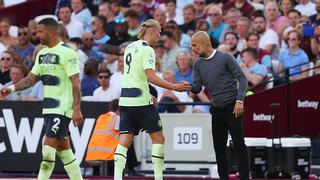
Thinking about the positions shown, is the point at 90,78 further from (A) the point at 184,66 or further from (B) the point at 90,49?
(A) the point at 184,66

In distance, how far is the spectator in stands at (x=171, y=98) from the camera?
61.9 ft

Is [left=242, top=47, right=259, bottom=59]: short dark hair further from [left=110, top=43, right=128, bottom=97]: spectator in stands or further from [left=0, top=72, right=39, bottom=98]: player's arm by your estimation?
[left=0, top=72, right=39, bottom=98]: player's arm

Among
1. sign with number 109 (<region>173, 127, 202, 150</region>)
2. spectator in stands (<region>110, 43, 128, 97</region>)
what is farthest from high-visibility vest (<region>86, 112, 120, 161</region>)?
spectator in stands (<region>110, 43, 128, 97</region>)

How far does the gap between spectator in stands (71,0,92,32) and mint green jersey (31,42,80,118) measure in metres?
9.15

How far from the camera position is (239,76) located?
13703 millimetres

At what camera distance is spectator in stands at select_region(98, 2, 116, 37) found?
21703 mm

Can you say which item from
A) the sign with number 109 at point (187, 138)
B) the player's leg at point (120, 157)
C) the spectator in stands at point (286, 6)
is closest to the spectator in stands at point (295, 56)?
the spectator in stands at point (286, 6)

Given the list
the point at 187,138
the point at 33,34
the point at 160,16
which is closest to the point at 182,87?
the point at 187,138

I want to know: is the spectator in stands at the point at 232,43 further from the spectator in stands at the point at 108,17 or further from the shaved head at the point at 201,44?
the shaved head at the point at 201,44

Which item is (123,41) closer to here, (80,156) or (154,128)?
(80,156)

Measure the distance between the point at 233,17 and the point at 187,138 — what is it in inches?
128

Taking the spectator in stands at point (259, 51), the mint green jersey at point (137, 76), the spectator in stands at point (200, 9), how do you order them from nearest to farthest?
the mint green jersey at point (137, 76), the spectator in stands at point (259, 51), the spectator in stands at point (200, 9)

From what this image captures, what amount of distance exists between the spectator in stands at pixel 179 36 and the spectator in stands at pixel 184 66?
812 millimetres

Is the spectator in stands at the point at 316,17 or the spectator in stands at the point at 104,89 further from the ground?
the spectator in stands at the point at 316,17
